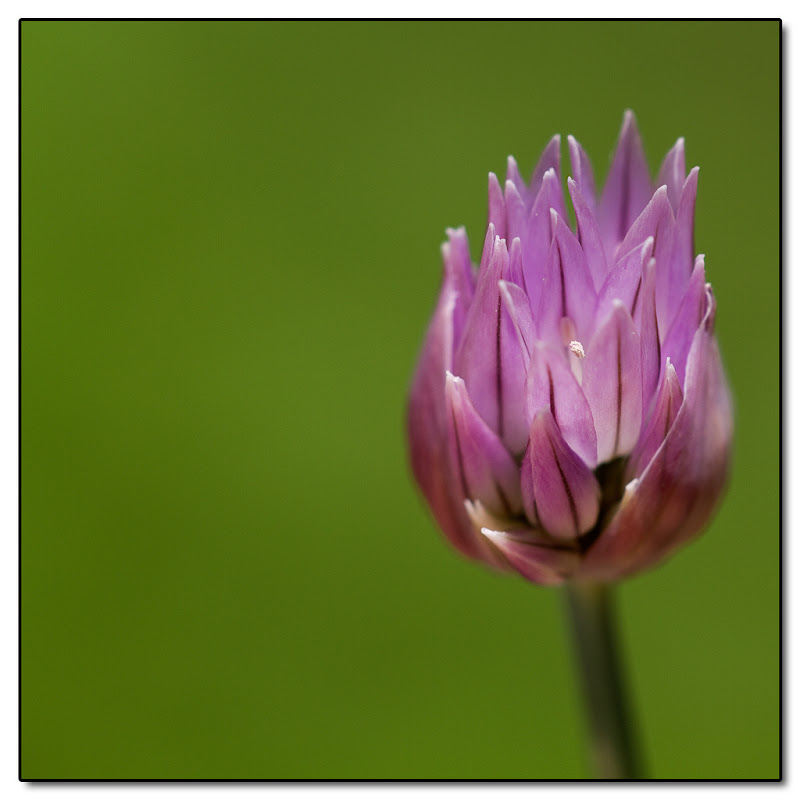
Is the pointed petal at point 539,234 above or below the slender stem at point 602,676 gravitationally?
above

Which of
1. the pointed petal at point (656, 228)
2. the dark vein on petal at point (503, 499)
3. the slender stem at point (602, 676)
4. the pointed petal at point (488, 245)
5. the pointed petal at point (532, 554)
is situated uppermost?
the pointed petal at point (656, 228)

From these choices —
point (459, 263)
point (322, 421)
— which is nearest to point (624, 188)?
point (459, 263)

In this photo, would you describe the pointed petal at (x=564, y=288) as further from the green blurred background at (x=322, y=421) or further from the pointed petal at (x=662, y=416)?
the green blurred background at (x=322, y=421)

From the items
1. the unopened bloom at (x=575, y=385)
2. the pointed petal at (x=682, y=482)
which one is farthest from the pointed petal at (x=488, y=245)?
the pointed petal at (x=682, y=482)

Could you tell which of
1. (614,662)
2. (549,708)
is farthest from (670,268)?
(549,708)

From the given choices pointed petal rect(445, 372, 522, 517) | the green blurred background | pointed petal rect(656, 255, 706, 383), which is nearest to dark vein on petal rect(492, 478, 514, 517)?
pointed petal rect(445, 372, 522, 517)

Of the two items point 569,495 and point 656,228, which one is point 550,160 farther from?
point 569,495
